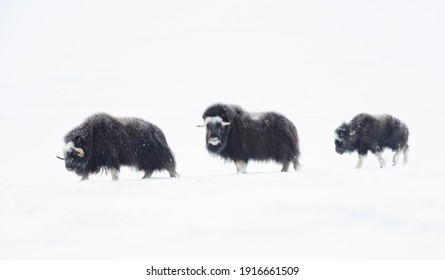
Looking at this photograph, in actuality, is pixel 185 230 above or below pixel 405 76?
below

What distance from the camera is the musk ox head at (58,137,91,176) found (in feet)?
23.2

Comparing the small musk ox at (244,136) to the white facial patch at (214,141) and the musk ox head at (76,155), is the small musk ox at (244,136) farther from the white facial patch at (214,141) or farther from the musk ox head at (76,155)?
the musk ox head at (76,155)

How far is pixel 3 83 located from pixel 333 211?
3302 cm

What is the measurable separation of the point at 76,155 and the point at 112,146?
0.48 metres

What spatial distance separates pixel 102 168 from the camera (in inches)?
291

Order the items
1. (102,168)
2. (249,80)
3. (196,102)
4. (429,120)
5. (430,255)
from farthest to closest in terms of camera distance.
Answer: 1. (249,80)
2. (196,102)
3. (429,120)
4. (102,168)
5. (430,255)

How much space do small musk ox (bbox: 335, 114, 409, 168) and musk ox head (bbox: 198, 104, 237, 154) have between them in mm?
2460

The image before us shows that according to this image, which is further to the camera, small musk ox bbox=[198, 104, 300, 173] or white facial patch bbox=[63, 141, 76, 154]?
small musk ox bbox=[198, 104, 300, 173]

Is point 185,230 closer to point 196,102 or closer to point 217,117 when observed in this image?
point 217,117

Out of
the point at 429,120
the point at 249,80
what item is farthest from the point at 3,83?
the point at 429,120

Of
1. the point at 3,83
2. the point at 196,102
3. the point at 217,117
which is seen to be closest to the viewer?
the point at 217,117

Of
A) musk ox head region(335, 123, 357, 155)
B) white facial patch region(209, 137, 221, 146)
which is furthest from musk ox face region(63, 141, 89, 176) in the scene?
musk ox head region(335, 123, 357, 155)

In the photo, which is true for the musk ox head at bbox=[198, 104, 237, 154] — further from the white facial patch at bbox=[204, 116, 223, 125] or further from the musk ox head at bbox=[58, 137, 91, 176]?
the musk ox head at bbox=[58, 137, 91, 176]

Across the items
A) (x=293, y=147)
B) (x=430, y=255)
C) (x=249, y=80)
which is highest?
(x=249, y=80)
